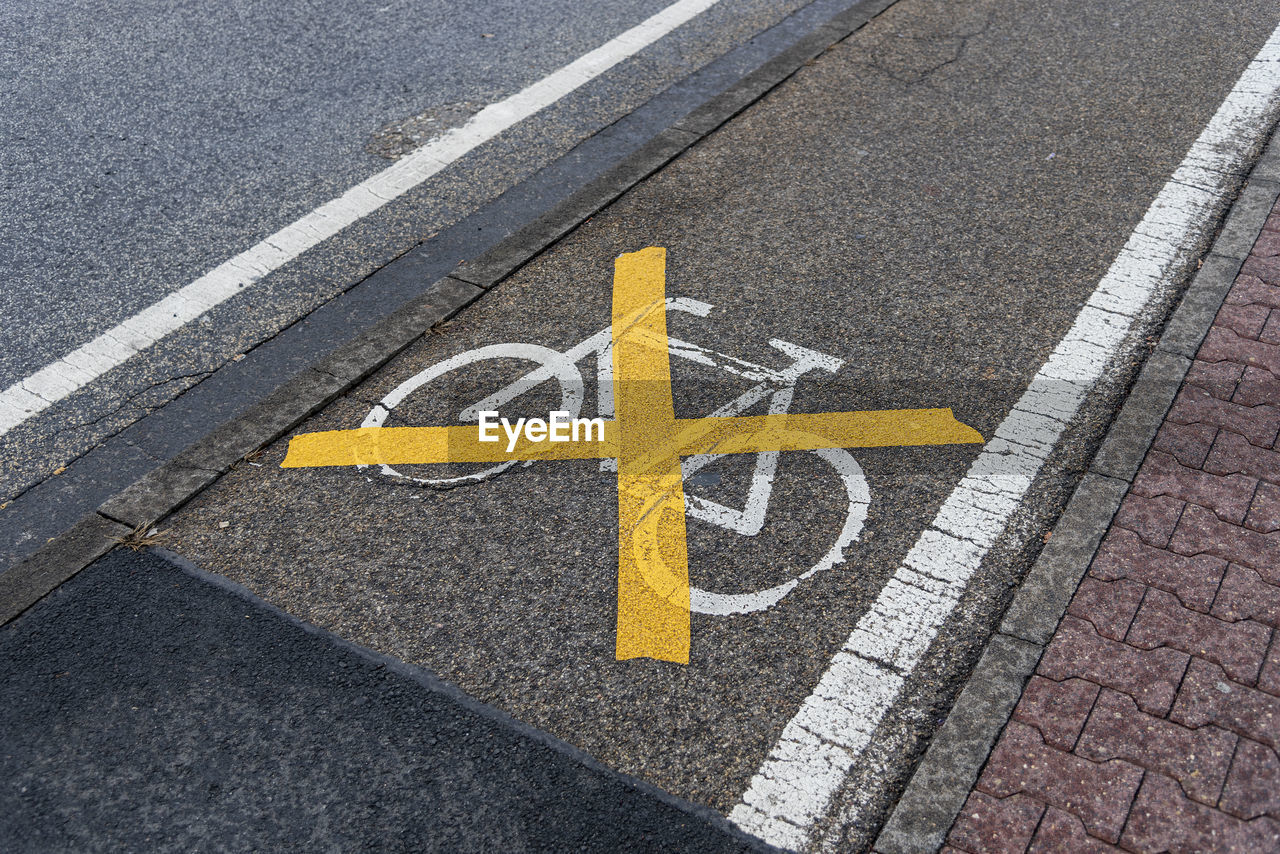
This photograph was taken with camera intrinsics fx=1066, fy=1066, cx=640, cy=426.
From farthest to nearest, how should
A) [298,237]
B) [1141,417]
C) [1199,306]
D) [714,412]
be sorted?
[298,237]
[1199,306]
[714,412]
[1141,417]

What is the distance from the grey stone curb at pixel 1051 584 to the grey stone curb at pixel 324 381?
9.27 ft

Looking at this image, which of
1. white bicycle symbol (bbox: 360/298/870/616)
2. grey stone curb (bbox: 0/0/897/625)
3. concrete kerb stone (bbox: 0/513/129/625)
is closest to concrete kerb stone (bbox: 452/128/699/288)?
grey stone curb (bbox: 0/0/897/625)

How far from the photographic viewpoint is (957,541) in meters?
3.79

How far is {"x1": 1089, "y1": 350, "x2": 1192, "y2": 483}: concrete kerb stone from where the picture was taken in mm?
3998

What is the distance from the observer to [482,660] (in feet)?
11.4

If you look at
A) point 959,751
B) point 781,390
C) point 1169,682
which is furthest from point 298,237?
point 1169,682

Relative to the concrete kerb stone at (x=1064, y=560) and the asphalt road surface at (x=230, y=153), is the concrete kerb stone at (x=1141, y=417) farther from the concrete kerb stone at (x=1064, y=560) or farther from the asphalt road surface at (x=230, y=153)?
the asphalt road surface at (x=230, y=153)

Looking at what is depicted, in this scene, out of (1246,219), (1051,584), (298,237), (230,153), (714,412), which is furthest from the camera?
(230,153)

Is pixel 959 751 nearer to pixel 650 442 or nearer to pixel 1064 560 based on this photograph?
pixel 1064 560

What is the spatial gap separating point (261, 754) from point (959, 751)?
6.81ft

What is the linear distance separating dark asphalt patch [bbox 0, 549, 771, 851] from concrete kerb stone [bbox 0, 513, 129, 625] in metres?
0.08

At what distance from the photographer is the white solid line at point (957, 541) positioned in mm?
3074

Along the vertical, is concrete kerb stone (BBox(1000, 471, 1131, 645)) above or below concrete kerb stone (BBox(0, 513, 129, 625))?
below

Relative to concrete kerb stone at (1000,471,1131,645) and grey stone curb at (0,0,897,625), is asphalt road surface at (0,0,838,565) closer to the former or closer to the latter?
grey stone curb at (0,0,897,625)
